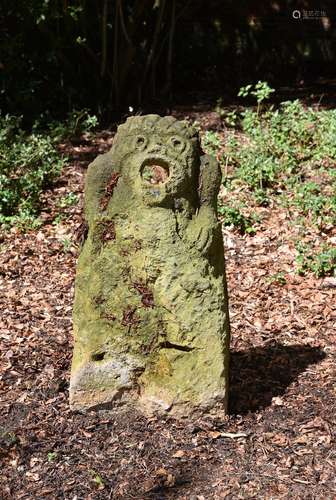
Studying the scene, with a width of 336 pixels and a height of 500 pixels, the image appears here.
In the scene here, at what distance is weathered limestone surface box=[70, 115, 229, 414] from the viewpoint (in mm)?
4324

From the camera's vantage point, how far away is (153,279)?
4.42 m

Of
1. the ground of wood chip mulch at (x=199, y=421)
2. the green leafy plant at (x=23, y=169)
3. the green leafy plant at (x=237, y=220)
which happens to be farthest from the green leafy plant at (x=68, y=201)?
the green leafy plant at (x=237, y=220)

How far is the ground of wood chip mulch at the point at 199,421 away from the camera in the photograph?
412cm

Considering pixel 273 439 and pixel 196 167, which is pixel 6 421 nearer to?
pixel 273 439

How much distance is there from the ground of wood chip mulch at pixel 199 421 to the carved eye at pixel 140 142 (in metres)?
1.49

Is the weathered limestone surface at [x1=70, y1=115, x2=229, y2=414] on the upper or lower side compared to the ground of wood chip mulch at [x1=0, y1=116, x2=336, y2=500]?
upper

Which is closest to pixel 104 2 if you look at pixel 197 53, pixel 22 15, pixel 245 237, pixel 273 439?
Result: pixel 22 15

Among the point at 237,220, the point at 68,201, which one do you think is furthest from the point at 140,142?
the point at 68,201

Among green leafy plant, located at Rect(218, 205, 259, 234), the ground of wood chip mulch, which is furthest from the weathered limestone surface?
green leafy plant, located at Rect(218, 205, 259, 234)

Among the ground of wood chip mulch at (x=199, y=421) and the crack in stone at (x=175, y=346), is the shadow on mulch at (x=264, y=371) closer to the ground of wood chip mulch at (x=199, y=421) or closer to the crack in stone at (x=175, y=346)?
the ground of wood chip mulch at (x=199, y=421)

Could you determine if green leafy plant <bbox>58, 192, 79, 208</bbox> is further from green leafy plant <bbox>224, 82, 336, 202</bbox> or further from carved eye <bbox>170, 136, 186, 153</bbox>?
carved eye <bbox>170, 136, 186, 153</bbox>

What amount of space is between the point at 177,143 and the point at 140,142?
20cm

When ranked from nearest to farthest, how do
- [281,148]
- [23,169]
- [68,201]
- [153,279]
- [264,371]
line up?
[153,279]
[264,371]
[68,201]
[281,148]
[23,169]

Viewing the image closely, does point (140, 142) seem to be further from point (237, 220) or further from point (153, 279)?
point (237, 220)
